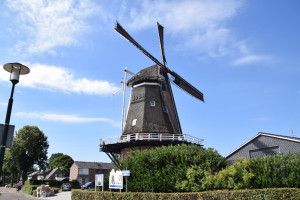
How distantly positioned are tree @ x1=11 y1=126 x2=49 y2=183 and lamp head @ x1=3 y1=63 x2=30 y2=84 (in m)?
44.5

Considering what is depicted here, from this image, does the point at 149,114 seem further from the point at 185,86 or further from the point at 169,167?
the point at 169,167

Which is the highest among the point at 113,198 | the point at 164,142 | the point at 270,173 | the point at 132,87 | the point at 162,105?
the point at 132,87

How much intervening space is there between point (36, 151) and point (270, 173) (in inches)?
1827

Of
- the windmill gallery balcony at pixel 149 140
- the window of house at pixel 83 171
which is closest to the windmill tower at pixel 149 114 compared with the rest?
the windmill gallery balcony at pixel 149 140

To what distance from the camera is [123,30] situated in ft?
94.8

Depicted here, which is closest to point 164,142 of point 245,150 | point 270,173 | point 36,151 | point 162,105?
point 162,105

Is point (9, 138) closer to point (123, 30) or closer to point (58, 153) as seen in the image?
point (123, 30)

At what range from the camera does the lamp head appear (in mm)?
7512

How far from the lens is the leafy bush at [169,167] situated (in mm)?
14586

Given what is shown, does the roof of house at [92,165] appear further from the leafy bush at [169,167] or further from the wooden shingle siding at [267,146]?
the leafy bush at [169,167]

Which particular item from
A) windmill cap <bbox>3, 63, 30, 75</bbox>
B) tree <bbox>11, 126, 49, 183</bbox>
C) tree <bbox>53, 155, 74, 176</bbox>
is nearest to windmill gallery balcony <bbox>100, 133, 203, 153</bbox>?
windmill cap <bbox>3, 63, 30, 75</bbox>

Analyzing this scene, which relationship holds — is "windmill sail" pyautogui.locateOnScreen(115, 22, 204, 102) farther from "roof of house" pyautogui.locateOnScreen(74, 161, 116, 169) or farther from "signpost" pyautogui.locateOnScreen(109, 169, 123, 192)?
"roof of house" pyautogui.locateOnScreen(74, 161, 116, 169)

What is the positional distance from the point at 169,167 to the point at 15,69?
10862mm

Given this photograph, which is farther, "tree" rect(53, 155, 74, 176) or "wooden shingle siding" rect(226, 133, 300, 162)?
"tree" rect(53, 155, 74, 176)
